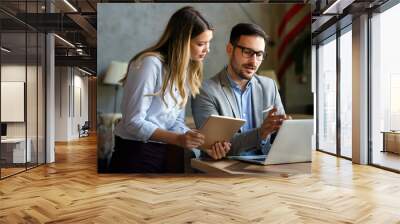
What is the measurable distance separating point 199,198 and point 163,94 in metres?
1.80

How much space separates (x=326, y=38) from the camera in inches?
403

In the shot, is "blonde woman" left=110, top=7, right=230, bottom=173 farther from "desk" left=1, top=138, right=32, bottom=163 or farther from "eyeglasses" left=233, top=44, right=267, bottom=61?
"desk" left=1, top=138, right=32, bottom=163

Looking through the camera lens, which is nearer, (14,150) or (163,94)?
(163,94)

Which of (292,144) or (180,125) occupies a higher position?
(180,125)

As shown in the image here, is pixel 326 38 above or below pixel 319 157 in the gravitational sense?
above

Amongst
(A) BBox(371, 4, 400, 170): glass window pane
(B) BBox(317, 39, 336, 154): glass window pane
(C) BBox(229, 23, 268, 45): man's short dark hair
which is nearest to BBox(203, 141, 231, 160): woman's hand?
(C) BBox(229, 23, 268, 45): man's short dark hair

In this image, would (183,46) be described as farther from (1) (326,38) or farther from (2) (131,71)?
(1) (326,38)

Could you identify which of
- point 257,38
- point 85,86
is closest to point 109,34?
point 257,38

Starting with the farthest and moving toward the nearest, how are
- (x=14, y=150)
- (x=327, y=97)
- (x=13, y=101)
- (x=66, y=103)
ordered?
(x=66, y=103)
(x=327, y=97)
(x=14, y=150)
(x=13, y=101)

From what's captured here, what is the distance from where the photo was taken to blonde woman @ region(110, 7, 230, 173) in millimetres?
6152

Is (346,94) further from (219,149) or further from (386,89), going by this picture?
(219,149)

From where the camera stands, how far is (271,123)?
21.1 ft

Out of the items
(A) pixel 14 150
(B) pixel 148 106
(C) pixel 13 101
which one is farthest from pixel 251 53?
(A) pixel 14 150

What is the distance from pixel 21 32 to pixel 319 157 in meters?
6.49
